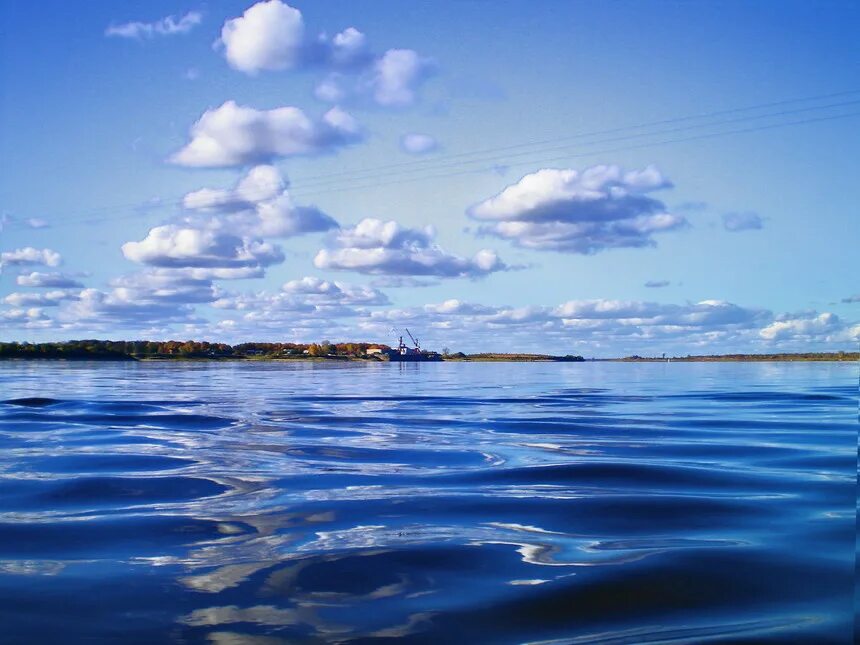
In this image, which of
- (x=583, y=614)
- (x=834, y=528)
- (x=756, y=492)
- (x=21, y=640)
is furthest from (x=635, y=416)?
(x=21, y=640)

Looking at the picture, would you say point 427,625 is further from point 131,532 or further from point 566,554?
point 131,532

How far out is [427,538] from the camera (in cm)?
972

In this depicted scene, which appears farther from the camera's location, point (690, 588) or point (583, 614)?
point (690, 588)

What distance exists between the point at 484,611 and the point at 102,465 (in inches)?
437

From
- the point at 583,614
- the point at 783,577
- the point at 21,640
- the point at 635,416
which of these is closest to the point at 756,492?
the point at 783,577

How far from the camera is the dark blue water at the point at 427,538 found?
692cm

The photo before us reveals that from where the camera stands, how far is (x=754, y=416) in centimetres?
2762

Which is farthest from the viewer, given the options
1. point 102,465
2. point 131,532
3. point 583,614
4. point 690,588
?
point 102,465

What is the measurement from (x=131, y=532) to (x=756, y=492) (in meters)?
9.41

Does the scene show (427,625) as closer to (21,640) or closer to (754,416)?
(21,640)

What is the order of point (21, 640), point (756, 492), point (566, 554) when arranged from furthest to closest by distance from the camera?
point (756, 492)
point (566, 554)
point (21, 640)

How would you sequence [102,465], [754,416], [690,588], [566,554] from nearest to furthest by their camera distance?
1. [690,588]
2. [566,554]
3. [102,465]
4. [754,416]

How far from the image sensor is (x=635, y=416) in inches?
1094

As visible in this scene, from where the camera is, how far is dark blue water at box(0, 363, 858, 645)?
692 centimetres
